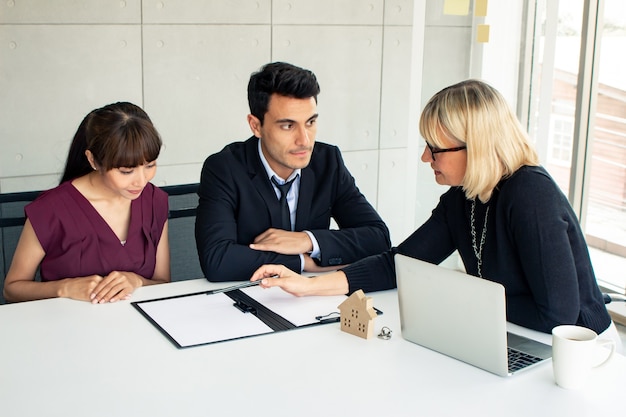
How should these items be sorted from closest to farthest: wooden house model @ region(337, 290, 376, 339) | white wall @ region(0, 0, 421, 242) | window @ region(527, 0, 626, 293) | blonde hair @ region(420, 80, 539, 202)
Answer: wooden house model @ region(337, 290, 376, 339), blonde hair @ region(420, 80, 539, 202), white wall @ region(0, 0, 421, 242), window @ region(527, 0, 626, 293)

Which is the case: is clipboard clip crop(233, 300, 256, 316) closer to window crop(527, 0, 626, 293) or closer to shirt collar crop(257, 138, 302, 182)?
shirt collar crop(257, 138, 302, 182)

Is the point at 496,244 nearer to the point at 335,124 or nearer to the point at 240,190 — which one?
the point at 240,190

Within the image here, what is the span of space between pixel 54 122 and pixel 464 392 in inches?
102

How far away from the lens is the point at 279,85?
2549 mm

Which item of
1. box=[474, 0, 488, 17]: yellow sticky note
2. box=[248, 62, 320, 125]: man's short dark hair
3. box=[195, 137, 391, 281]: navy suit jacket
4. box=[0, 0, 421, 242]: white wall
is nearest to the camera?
box=[195, 137, 391, 281]: navy suit jacket

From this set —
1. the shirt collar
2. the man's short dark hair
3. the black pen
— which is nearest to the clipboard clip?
the black pen

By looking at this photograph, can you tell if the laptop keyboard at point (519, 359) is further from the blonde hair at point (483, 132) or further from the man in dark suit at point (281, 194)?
the man in dark suit at point (281, 194)

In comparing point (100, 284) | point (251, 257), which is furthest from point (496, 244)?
point (100, 284)

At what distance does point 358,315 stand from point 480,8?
2.97 metres

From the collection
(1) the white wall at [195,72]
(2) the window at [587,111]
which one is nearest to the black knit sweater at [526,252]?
(1) the white wall at [195,72]

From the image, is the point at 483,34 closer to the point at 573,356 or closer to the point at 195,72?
the point at 195,72

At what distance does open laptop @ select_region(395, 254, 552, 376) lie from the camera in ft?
5.37

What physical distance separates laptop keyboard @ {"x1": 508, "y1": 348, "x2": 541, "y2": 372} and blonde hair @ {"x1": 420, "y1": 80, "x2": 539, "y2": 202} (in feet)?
1.55

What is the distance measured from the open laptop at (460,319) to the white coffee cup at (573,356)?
0.34 feet
